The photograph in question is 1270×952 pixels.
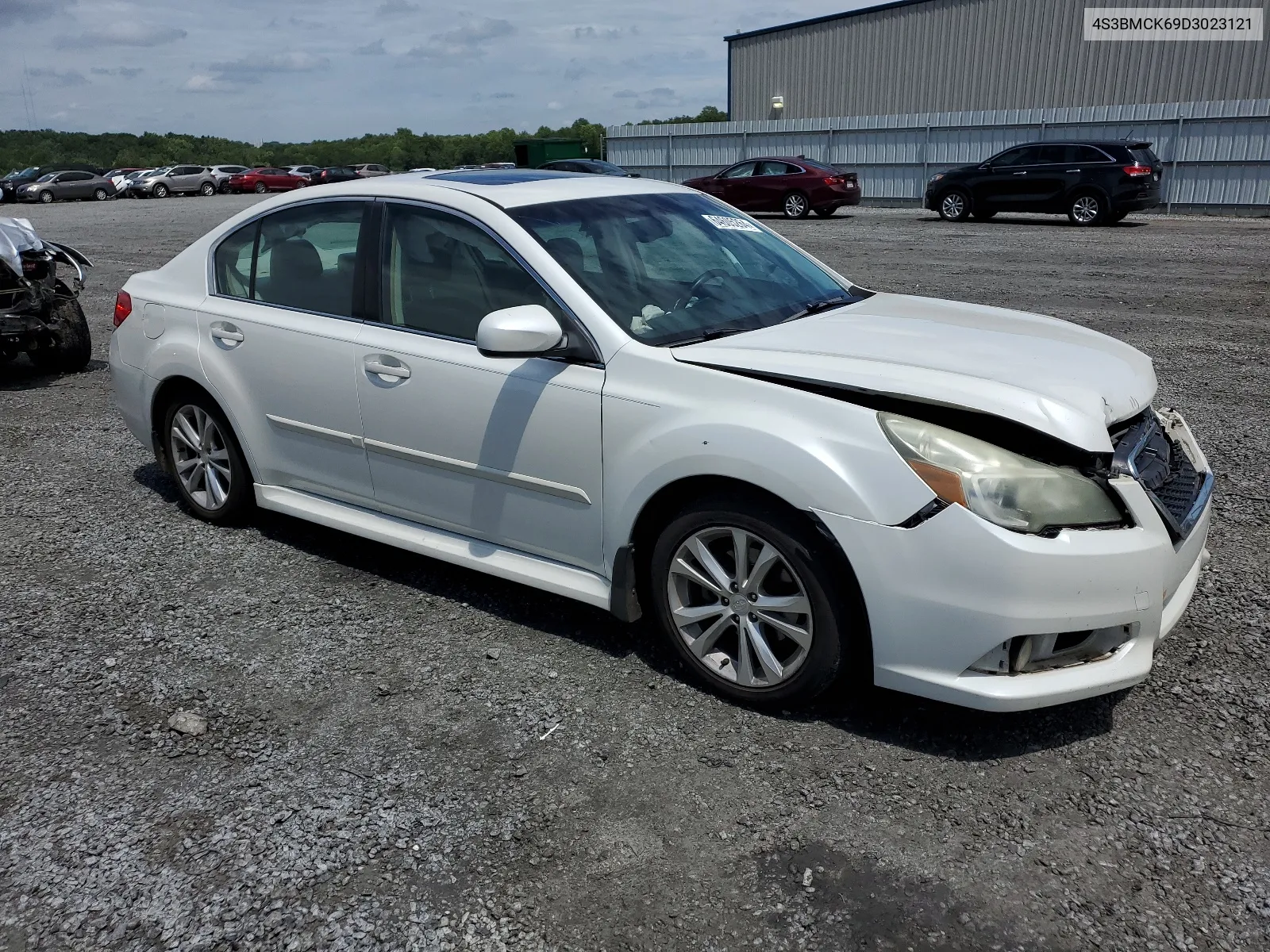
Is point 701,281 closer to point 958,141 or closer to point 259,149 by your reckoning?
point 958,141

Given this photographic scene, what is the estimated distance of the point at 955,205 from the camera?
903 inches

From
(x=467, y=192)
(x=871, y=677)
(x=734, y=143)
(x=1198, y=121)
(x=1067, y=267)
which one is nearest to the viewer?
(x=871, y=677)

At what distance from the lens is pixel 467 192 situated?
14.0 ft

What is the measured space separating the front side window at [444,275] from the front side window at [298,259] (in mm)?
222

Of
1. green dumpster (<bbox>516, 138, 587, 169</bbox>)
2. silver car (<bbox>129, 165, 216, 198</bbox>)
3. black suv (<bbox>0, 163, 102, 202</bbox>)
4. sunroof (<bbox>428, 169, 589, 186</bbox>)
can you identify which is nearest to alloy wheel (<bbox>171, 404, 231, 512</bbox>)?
sunroof (<bbox>428, 169, 589, 186</bbox>)

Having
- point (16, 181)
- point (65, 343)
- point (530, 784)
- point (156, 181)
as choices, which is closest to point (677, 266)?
point (530, 784)

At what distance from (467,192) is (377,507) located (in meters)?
1.33

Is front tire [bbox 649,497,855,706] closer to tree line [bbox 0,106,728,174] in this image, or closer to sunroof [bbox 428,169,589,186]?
sunroof [bbox 428,169,589,186]

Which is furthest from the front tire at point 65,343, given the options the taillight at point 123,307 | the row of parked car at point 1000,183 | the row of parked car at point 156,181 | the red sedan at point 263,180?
the red sedan at point 263,180

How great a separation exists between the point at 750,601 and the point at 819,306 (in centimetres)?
144

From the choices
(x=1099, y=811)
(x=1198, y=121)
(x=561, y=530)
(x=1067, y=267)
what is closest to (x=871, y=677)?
(x=1099, y=811)

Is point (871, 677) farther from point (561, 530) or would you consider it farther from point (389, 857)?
point (389, 857)

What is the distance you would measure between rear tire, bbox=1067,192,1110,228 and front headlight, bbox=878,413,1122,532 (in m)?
19.6

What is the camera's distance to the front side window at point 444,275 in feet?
13.1
